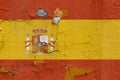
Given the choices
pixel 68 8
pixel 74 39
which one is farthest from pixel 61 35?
pixel 68 8

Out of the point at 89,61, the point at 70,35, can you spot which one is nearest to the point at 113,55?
the point at 89,61

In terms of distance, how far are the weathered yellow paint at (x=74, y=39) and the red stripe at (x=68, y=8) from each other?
0.05 metres

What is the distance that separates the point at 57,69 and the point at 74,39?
12.2 inches

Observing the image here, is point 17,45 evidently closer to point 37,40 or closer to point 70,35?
point 37,40

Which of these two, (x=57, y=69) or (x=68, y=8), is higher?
(x=68, y=8)

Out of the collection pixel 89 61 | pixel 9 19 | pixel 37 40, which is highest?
pixel 9 19

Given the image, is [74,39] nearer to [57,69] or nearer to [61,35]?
[61,35]

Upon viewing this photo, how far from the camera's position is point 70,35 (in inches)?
125

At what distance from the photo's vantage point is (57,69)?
319 cm

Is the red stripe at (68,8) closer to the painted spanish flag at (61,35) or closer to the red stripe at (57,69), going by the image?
the painted spanish flag at (61,35)

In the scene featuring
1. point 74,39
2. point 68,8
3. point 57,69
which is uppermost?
point 68,8

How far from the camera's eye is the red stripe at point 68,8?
3164mm

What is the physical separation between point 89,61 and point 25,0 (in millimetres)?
792

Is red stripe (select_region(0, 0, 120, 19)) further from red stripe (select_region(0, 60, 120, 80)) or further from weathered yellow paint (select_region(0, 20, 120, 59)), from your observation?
red stripe (select_region(0, 60, 120, 80))
